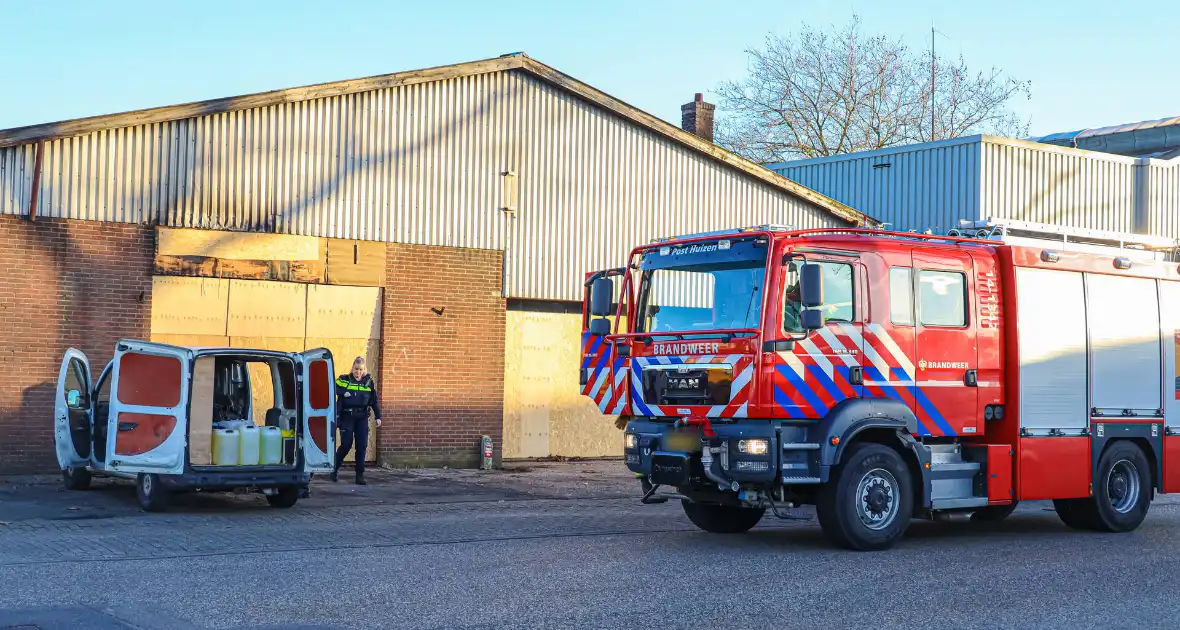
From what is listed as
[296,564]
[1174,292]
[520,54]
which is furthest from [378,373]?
[1174,292]

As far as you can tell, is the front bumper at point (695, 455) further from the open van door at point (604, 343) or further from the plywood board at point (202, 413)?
the plywood board at point (202, 413)

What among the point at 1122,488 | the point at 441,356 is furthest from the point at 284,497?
the point at 1122,488

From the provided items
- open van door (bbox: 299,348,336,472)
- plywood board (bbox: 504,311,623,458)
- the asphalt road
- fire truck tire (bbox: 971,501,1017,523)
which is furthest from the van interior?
fire truck tire (bbox: 971,501,1017,523)

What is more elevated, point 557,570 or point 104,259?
point 104,259

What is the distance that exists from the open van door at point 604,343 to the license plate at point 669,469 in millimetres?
878

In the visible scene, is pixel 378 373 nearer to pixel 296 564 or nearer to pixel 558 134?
pixel 558 134

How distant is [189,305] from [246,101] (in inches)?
118

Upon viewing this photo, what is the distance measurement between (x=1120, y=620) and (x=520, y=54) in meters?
14.3

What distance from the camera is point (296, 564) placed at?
33.5 ft

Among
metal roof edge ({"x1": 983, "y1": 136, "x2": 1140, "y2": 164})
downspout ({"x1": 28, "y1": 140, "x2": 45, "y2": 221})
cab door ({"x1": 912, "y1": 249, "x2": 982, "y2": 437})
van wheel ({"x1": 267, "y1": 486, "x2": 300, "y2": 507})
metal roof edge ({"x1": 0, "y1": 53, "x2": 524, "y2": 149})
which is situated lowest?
van wheel ({"x1": 267, "y1": 486, "x2": 300, "y2": 507})

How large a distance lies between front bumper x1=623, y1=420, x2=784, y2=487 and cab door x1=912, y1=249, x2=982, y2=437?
5.90 ft

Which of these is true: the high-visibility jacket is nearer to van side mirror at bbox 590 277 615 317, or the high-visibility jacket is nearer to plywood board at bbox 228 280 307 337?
plywood board at bbox 228 280 307 337

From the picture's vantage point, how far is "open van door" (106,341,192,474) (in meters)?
13.3

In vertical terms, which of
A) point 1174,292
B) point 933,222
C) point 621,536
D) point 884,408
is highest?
point 933,222
